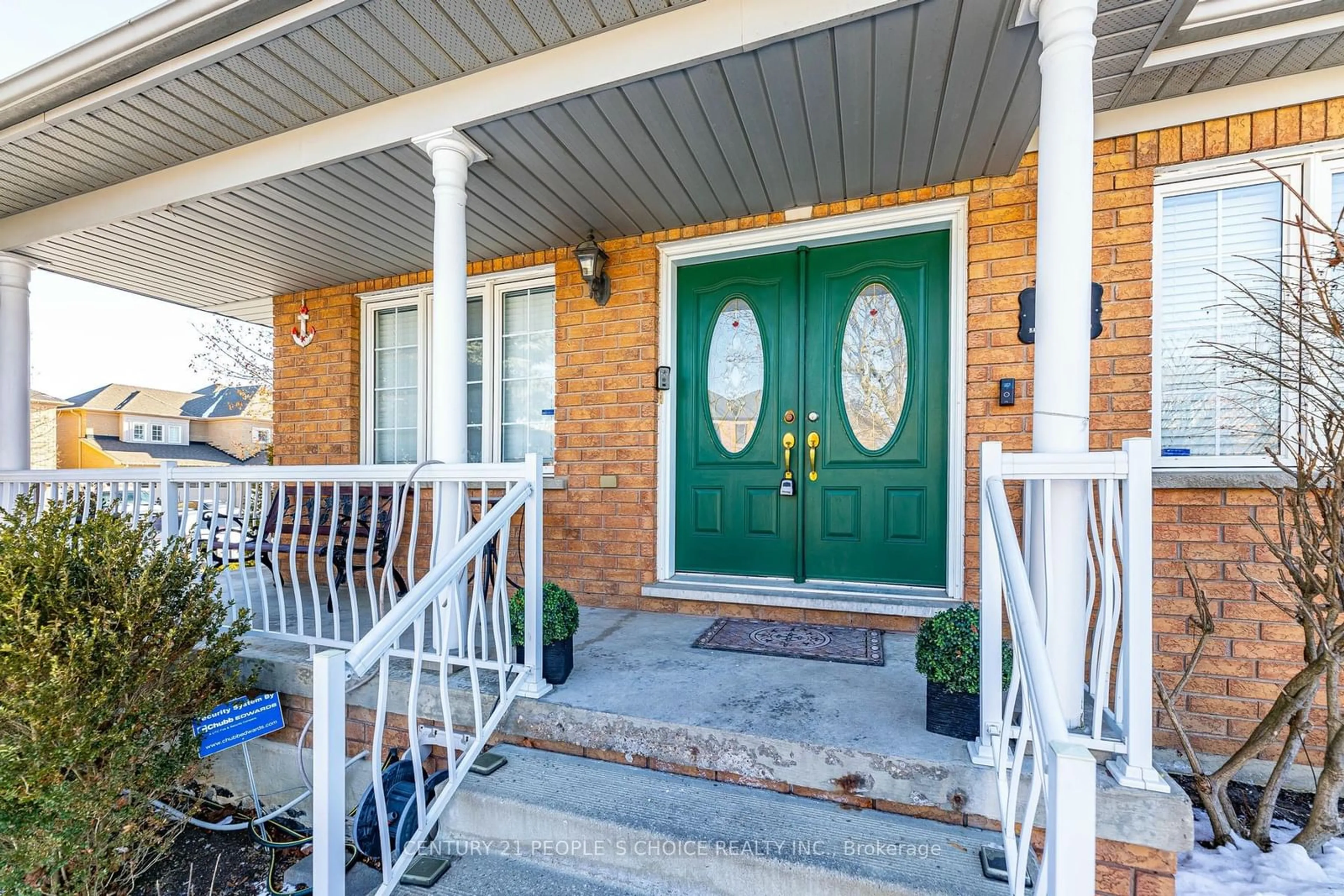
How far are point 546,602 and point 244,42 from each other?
235 cm

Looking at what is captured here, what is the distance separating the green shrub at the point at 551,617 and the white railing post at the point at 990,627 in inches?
54.0

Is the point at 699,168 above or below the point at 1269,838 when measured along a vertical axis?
above

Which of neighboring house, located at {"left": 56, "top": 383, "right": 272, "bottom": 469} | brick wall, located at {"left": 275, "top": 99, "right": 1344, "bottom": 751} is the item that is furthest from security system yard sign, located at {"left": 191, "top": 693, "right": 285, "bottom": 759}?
neighboring house, located at {"left": 56, "top": 383, "right": 272, "bottom": 469}

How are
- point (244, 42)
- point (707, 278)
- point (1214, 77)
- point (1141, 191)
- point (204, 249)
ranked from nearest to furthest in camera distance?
1. point (244, 42)
2. point (1214, 77)
3. point (1141, 191)
4. point (707, 278)
5. point (204, 249)

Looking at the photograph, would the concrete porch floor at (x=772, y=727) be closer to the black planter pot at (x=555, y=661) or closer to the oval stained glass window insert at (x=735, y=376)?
the black planter pot at (x=555, y=661)

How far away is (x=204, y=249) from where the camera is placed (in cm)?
396

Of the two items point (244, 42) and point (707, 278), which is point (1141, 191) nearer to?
point (707, 278)

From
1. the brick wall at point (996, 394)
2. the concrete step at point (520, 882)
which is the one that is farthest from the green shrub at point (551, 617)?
the brick wall at point (996, 394)

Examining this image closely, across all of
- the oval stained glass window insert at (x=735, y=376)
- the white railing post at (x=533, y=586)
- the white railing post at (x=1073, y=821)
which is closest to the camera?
the white railing post at (x=1073, y=821)

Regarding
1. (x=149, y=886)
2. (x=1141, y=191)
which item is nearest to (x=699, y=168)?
(x=1141, y=191)

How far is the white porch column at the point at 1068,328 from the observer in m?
1.72

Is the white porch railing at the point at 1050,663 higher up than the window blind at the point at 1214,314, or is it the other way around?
the window blind at the point at 1214,314

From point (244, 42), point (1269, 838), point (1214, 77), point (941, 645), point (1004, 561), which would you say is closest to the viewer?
point (1004, 561)

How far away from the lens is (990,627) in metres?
1.71
